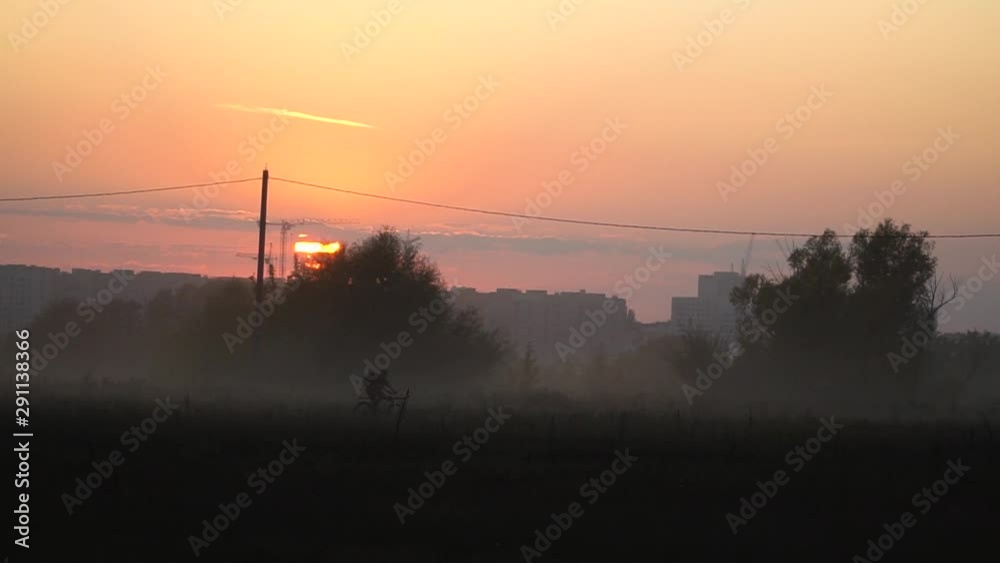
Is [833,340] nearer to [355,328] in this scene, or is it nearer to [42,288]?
[355,328]

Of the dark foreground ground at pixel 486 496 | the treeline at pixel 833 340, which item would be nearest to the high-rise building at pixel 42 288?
the treeline at pixel 833 340

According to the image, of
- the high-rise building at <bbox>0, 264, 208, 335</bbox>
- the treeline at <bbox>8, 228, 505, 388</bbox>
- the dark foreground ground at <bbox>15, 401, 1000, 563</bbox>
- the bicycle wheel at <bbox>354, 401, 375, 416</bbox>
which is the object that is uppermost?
the high-rise building at <bbox>0, 264, 208, 335</bbox>

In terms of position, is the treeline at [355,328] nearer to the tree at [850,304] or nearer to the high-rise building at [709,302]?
the tree at [850,304]

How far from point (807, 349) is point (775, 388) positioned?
298cm

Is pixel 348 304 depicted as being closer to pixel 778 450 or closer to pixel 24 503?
pixel 778 450

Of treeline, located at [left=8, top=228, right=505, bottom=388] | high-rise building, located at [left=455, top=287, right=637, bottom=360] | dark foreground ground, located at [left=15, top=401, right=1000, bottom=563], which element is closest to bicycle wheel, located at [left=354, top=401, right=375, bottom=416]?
dark foreground ground, located at [left=15, top=401, right=1000, bottom=563]

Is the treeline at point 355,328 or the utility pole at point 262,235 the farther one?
the treeline at point 355,328

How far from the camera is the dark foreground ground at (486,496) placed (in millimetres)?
14273

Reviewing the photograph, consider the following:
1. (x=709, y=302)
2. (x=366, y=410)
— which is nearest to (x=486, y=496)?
(x=366, y=410)

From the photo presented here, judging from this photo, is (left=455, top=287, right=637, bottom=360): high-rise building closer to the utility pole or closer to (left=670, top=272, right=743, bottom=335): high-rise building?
(left=670, top=272, right=743, bottom=335): high-rise building

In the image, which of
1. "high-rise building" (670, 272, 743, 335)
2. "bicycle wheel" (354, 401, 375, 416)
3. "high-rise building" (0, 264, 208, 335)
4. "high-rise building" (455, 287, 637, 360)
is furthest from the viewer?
"high-rise building" (670, 272, 743, 335)

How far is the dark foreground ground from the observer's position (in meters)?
14.3

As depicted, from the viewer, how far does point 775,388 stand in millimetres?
60188

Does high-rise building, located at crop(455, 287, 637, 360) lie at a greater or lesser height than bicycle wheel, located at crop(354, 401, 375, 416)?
greater
